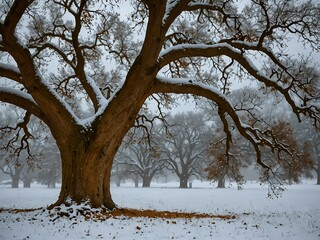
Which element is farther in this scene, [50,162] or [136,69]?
[50,162]

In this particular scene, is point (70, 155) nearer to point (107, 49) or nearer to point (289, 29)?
point (107, 49)

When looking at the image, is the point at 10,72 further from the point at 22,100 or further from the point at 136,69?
the point at 136,69

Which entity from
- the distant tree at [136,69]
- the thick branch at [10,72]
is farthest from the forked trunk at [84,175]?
the thick branch at [10,72]

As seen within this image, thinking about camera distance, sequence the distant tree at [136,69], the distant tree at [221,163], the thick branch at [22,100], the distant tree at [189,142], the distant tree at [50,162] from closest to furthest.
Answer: the distant tree at [136,69]
the thick branch at [22,100]
the distant tree at [221,163]
the distant tree at [189,142]
the distant tree at [50,162]

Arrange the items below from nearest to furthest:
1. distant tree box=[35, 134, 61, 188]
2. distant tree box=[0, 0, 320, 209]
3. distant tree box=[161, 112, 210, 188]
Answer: distant tree box=[0, 0, 320, 209], distant tree box=[161, 112, 210, 188], distant tree box=[35, 134, 61, 188]

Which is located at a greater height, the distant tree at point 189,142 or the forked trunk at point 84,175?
the distant tree at point 189,142

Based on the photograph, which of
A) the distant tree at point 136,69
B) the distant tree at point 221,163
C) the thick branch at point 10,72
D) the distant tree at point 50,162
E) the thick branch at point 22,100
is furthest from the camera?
the distant tree at point 50,162

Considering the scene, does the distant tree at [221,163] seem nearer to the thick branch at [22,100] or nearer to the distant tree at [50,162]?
the thick branch at [22,100]

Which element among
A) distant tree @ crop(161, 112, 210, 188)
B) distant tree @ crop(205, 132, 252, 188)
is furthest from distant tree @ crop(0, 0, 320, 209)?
distant tree @ crop(161, 112, 210, 188)

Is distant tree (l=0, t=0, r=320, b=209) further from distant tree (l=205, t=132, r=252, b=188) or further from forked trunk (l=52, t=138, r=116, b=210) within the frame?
distant tree (l=205, t=132, r=252, b=188)

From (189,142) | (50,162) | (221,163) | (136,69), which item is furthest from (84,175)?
(50,162)

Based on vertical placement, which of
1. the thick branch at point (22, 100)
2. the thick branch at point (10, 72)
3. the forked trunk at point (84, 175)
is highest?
the thick branch at point (10, 72)

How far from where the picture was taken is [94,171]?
7.39 m

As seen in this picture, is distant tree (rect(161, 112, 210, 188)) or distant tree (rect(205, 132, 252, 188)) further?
distant tree (rect(161, 112, 210, 188))
